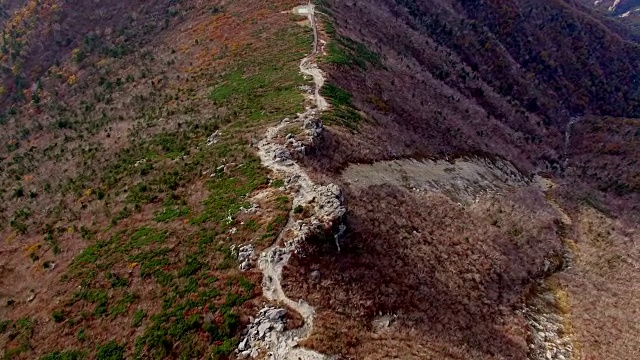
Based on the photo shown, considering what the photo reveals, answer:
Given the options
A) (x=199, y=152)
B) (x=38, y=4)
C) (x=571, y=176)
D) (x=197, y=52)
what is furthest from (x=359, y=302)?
(x=38, y=4)

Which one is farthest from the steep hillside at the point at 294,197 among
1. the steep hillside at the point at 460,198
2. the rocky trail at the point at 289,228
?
the steep hillside at the point at 460,198

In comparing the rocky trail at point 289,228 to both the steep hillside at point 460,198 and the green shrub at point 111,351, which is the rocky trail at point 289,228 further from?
the green shrub at point 111,351

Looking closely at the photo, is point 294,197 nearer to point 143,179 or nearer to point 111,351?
point 111,351

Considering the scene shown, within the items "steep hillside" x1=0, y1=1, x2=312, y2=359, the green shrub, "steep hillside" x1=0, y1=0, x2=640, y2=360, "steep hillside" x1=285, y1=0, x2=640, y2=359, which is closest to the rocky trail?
"steep hillside" x1=0, y1=0, x2=640, y2=360

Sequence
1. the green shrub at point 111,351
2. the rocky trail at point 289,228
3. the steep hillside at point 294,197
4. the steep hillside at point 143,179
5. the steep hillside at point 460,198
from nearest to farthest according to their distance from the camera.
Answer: the rocky trail at point 289,228, the green shrub at point 111,351, the steep hillside at point 294,197, the steep hillside at point 143,179, the steep hillside at point 460,198

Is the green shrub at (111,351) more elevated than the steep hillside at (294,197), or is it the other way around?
the green shrub at (111,351)

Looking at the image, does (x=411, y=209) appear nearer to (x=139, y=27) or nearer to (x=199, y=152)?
(x=199, y=152)

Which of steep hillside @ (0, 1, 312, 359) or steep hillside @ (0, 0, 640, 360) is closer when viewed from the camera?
steep hillside @ (0, 0, 640, 360)

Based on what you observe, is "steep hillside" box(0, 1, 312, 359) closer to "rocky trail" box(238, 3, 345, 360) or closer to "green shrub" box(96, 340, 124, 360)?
"green shrub" box(96, 340, 124, 360)
